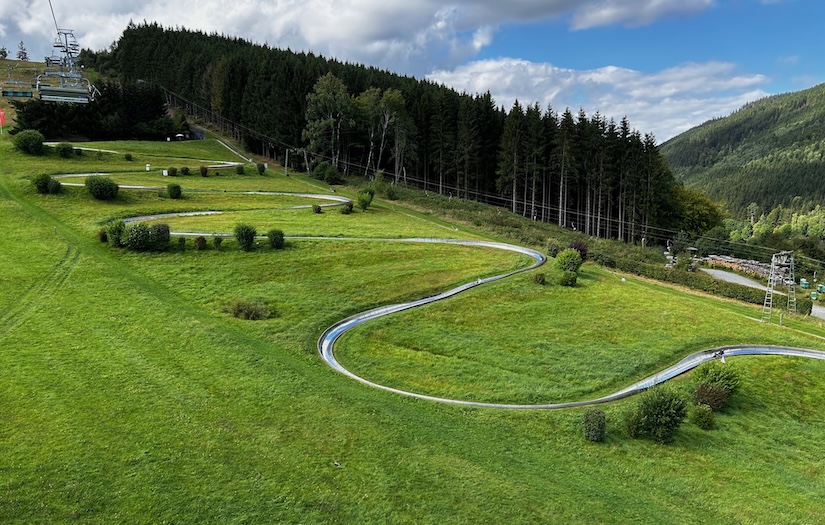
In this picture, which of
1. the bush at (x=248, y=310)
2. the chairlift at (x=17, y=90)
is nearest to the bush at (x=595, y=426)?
the bush at (x=248, y=310)

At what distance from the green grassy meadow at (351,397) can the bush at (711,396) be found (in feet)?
3.06

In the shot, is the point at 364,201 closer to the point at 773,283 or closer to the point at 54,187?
the point at 54,187

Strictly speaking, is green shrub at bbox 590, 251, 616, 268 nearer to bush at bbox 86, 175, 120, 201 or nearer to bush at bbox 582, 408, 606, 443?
bush at bbox 582, 408, 606, 443

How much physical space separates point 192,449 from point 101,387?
646 cm

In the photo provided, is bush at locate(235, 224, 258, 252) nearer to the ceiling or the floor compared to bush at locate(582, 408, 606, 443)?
nearer to the ceiling

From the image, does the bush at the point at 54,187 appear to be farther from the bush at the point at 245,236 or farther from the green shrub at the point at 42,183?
the bush at the point at 245,236

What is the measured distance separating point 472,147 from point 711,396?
6970 cm

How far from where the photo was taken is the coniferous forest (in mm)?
83875

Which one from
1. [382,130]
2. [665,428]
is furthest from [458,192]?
[665,428]

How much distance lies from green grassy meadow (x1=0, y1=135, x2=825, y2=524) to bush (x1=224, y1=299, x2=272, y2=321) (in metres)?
0.96

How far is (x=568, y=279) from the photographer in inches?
1588

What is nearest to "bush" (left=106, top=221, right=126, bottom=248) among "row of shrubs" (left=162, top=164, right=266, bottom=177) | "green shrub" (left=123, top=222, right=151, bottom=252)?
"green shrub" (left=123, top=222, right=151, bottom=252)

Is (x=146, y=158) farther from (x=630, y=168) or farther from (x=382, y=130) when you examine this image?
(x=630, y=168)

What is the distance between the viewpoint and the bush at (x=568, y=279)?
4031 centimetres
